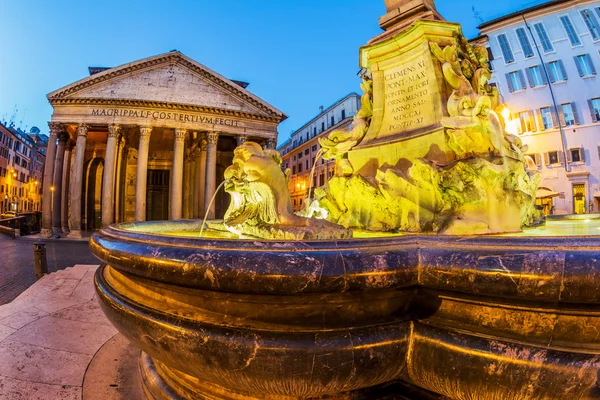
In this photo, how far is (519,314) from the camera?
1247mm

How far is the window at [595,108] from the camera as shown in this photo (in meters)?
22.3

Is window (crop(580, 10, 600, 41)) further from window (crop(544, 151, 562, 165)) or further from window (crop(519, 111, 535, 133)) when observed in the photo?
window (crop(544, 151, 562, 165))

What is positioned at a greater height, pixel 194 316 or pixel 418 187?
pixel 418 187

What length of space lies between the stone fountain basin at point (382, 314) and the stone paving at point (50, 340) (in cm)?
138

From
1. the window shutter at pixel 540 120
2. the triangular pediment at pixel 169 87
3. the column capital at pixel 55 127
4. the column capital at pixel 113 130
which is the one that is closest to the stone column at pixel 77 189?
the column capital at pixel 55 127

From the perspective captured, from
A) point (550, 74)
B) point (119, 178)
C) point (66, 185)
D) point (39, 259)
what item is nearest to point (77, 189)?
point (119, 178)

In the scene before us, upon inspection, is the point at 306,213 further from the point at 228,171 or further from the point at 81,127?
the point at 81,127

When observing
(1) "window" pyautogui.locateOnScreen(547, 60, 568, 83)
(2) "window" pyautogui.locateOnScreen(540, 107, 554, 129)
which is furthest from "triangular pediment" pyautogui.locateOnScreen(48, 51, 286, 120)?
(1) "window" pyautogui.locateOnScreen(547, 60, 568, 83)

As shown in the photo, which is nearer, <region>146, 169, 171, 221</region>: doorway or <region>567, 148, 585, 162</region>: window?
<region>567, 148, 585, 162</region>: window

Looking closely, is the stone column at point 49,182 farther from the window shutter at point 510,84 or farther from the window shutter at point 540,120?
the window shutter at point 540,120

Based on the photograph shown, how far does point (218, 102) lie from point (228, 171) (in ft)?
80.9

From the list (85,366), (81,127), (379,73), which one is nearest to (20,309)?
(85,366)

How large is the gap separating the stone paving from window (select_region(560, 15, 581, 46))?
1277 inches

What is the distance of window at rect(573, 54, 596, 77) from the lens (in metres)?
Result: 22.9
